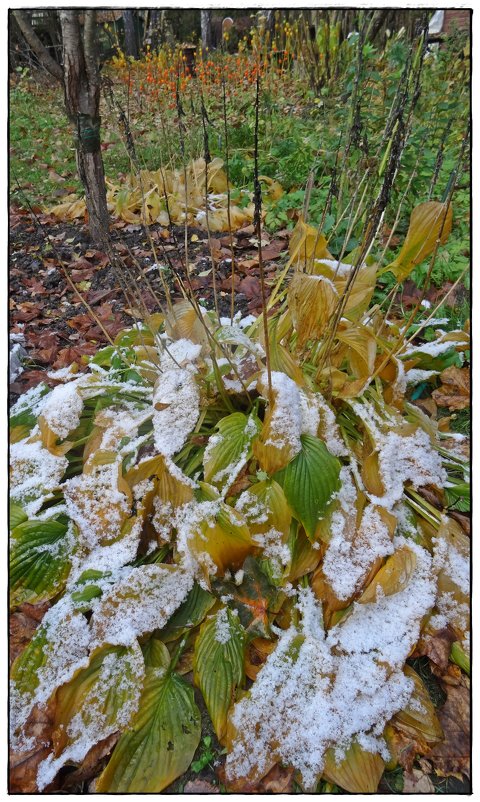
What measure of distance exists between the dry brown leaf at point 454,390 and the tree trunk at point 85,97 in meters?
1.79

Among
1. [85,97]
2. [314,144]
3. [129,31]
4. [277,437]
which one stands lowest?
[277,437]

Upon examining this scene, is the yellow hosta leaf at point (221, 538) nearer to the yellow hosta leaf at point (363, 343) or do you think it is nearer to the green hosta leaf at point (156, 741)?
the green hosta leaf at point (156, 741)

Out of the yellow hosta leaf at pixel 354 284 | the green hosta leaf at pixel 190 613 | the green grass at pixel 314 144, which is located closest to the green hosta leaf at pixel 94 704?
the green hosta leaf at pixel 190 613

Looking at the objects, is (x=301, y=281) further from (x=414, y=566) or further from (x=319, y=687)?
(x=319, y=687)

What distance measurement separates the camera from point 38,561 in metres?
1.58

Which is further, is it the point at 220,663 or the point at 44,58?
the point at 44,58

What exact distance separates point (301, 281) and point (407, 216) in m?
2.21

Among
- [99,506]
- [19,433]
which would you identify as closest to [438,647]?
[99,506]

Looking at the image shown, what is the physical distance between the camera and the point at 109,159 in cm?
514

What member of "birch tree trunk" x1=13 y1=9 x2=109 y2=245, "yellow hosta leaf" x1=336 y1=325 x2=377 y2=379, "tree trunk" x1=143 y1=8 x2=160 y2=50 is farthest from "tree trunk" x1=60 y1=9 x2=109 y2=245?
"yellow hosta leaf" x1=336 y1=325 x2=377 y2=379

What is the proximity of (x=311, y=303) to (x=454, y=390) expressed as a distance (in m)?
0.88

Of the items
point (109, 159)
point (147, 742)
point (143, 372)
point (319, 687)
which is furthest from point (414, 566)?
point (109, 159)

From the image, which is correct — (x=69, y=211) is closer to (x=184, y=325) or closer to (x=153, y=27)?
(x=153, y=27)

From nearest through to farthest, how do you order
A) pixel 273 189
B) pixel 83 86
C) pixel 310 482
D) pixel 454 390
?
pixel 310 482 < pixel 454 390 < pixel 83 86 < pixel 273 189
